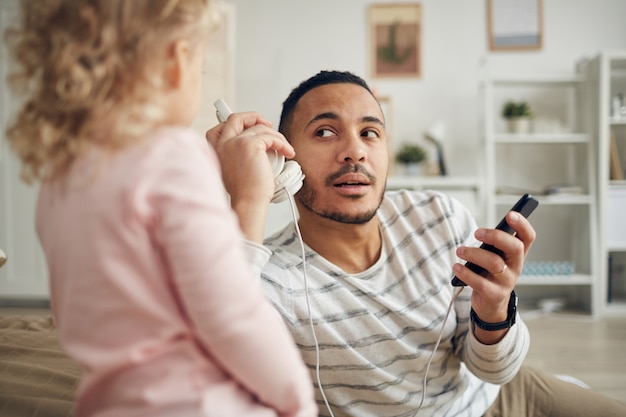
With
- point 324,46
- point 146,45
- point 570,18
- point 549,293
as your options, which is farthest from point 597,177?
point 146,45

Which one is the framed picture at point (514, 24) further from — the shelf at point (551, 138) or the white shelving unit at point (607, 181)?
the shelf at point (551, 138)

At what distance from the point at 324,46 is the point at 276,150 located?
3.46 meters

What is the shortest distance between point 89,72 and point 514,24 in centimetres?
407

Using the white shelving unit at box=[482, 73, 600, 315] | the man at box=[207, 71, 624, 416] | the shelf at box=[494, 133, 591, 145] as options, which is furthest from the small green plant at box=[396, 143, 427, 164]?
the man at box=[207, 71, 624, 416]

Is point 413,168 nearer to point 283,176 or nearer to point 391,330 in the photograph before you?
point 391,330

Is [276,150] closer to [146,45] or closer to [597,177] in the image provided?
[146,45]

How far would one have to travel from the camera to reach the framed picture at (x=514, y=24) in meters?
3.93

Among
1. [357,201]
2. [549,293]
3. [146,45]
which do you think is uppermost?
[146,45]

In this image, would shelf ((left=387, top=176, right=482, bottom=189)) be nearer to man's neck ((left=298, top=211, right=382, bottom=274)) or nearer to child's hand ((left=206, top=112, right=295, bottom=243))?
man's neck ((left=298, top=211, right=382, bottom=274))

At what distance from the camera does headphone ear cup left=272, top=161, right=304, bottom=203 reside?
858 millimetres

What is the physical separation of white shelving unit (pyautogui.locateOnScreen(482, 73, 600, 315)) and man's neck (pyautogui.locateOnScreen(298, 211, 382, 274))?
2.64 metres

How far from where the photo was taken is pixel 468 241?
1.20 meters

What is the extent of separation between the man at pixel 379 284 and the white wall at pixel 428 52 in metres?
2.84

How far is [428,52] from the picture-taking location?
157 inches
